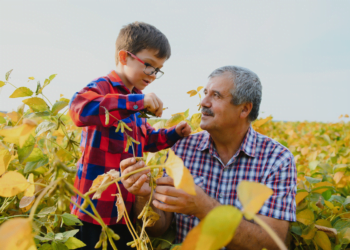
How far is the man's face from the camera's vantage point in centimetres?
139

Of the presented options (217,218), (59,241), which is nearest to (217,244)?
(217,218)

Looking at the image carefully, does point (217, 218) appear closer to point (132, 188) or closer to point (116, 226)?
point (132, 188)

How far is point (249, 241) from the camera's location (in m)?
1.03

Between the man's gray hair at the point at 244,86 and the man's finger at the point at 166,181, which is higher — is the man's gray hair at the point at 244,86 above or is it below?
above

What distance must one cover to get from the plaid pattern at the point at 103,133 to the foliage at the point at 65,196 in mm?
52

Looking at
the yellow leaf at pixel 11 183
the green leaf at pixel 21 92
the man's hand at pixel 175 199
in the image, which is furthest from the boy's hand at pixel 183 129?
the yellow leaf at pixel 11 183

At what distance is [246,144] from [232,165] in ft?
0.42

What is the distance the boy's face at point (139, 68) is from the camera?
4.30ft

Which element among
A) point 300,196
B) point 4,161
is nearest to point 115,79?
point 4,161

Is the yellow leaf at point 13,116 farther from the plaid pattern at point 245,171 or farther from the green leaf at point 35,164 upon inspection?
the plaid pattern at point 245,171

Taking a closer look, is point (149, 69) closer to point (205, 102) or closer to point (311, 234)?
point (205, 102)

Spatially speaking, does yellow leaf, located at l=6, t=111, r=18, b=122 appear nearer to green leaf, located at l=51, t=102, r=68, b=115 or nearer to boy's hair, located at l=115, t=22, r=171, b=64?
green leaf, located at l=51, t=102, r=68, b=115

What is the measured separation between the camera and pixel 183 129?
1.42m

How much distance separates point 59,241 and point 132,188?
0.26 metres
